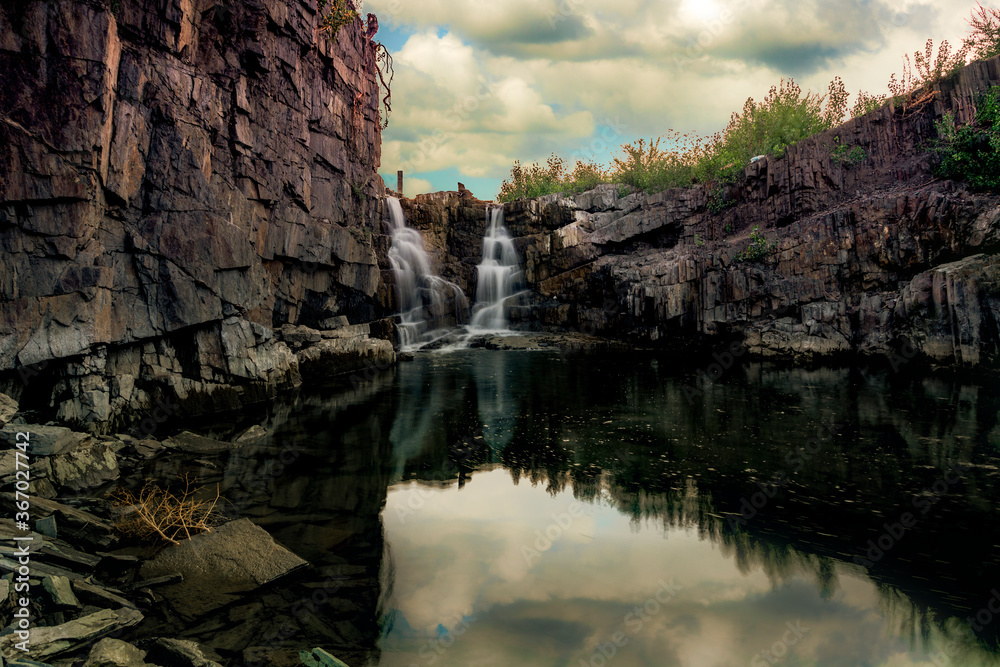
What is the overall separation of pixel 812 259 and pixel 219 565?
834 inches

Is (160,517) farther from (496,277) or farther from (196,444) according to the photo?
(496,277)

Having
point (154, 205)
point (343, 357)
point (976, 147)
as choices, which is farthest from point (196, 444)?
point (976, 147)

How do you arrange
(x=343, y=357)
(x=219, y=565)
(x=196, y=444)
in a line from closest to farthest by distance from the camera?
1. (x=219, y=565)
2. (x=196, y=444)
3. (x=343, y=357)

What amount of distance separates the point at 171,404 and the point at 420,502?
23.9 feet

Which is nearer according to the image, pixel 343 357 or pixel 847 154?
pixel 343 357

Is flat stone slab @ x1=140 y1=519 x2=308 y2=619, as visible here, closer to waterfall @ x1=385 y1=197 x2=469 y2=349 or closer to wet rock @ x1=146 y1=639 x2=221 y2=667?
wet rock @ x1=146 y1=639 x2=221 y2=667

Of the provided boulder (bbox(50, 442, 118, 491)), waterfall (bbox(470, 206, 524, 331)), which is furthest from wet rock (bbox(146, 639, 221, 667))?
waterfall (bbox(470, 206, 524, 331))

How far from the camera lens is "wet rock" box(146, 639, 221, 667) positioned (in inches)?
141

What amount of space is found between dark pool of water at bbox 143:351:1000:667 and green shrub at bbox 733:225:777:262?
34.2 feet

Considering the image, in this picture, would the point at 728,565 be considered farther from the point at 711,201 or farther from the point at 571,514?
the point at 711,201

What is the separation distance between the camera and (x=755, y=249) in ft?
70.1

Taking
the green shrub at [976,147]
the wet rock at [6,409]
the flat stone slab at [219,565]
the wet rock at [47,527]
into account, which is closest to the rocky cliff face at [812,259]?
the green shrub at [976,147]

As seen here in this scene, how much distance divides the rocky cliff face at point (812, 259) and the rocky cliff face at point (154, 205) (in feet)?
44.8

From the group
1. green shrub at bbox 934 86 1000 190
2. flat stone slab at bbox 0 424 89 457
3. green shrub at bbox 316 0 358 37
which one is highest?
green shrub at bbox 316 0 358 37
